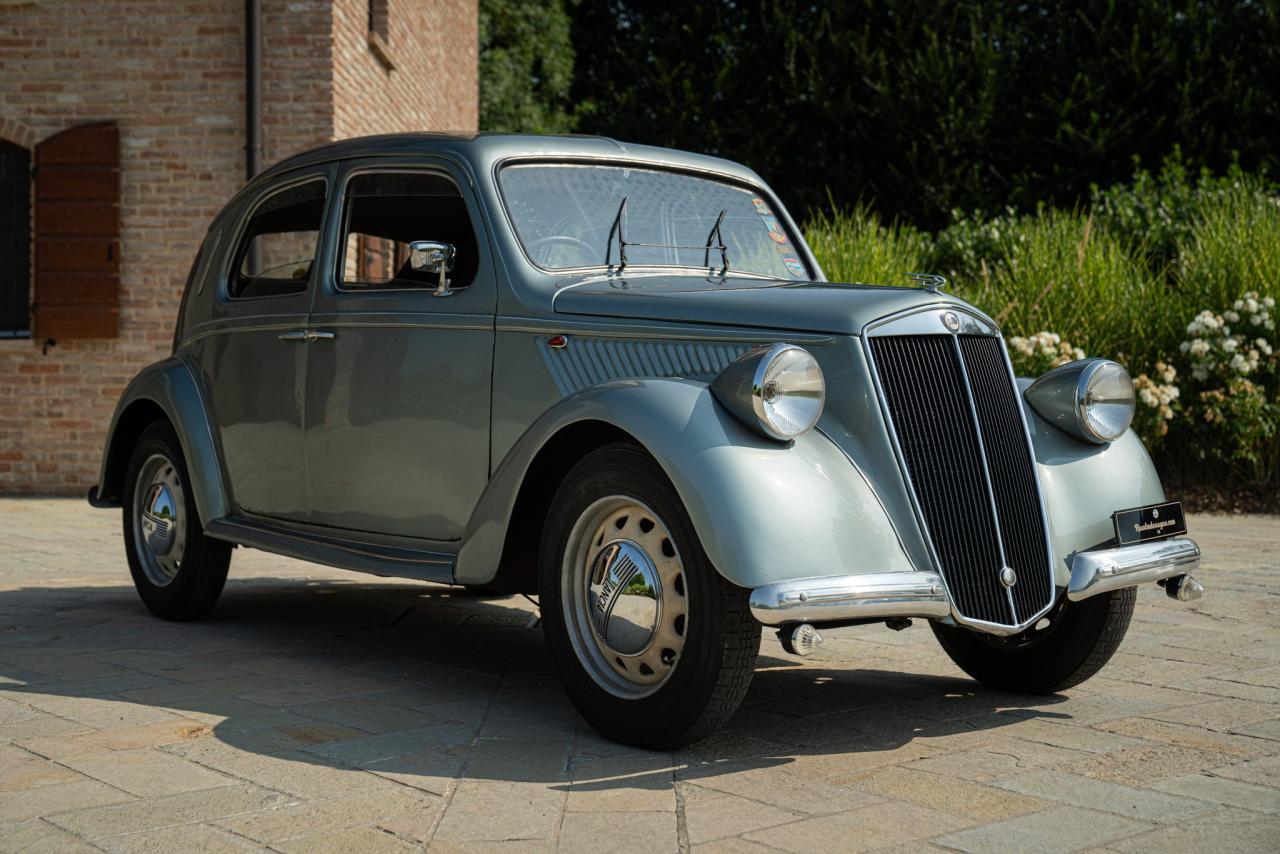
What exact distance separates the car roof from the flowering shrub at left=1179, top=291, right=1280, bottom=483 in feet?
20.4

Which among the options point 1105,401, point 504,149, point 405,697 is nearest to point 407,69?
point 504,149

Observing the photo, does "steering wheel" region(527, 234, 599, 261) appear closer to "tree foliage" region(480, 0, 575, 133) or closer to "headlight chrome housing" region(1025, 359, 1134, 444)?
"headlight chrome housing" region(1025, 359, 1134, 444)

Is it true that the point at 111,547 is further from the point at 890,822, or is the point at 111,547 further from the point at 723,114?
the point at 723,114

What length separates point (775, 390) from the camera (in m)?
3.83

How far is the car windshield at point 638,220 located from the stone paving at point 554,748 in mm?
1500

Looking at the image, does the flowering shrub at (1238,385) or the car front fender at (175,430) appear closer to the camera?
the car front fender at (175,430)

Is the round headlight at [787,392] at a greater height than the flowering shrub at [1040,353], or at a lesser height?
greater

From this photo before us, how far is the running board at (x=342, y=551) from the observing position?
4652mm

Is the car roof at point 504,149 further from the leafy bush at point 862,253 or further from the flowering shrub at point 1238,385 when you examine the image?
the leafy bush at point 862,253

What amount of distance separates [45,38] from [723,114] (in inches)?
459

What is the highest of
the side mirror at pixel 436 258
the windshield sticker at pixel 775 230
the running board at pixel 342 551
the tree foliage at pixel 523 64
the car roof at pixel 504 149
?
the tree foliage at pixel 523 64

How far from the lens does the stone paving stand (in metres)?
3.24

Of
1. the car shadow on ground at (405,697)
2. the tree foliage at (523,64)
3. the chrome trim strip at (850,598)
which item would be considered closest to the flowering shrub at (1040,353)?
the car shadow on ground at (405,697)

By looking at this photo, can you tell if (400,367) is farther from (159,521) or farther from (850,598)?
(850,598)
